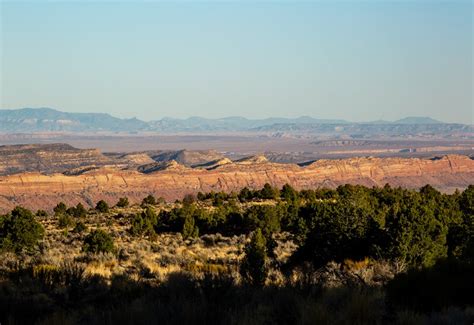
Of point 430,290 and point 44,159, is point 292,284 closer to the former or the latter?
point 430,290

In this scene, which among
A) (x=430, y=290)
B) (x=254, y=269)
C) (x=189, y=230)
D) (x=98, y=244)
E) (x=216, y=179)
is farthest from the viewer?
(x=216, y=179)

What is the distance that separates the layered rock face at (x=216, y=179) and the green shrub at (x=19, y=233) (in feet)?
220

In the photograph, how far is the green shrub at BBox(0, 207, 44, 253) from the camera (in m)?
29.6

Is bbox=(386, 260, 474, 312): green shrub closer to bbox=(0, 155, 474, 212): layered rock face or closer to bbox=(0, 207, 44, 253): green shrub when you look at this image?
bbox=(0, 207, 44, 253): green shrub

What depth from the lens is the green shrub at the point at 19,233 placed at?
97.1 feet

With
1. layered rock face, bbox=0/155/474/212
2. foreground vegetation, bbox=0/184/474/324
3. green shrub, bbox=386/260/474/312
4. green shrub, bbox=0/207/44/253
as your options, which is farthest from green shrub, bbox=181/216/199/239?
layered rock face, bbox=0/155/474/212

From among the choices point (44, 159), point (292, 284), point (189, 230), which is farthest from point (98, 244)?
point (44, 159)

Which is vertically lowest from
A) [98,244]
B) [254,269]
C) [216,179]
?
[216,179]

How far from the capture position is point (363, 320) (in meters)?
9.23

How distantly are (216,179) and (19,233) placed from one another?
10543 cm

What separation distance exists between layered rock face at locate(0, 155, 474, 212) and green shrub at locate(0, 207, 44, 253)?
6691 cm

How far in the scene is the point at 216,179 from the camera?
13612 centimetres

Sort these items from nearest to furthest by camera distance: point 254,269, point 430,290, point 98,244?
point 430,290 < point 254,269 < point 98,244

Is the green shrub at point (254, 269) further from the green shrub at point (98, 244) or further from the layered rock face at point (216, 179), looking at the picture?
the layered rock face at point (216, 179)
